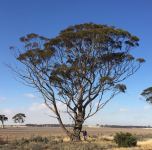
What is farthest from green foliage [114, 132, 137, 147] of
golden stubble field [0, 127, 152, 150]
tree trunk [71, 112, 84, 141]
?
tree trunk [71, 112, 84, 141]

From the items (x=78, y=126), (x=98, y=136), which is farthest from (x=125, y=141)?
(x=98, y=136)

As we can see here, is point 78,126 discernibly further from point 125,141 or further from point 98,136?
point 98,136

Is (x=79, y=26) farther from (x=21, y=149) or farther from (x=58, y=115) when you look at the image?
(x=21, y=149)

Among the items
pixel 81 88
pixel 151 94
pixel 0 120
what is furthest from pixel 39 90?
pixel 0 120

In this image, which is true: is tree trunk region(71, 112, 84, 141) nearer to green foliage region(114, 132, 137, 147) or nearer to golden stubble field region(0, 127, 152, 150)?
golden stubble field region(0, 127, 152, 150)

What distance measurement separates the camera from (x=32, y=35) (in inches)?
1563

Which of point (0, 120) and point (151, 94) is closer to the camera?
point (151, 94)

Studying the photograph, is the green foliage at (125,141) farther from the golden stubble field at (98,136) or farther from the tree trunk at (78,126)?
the tree trunk at (78,126)

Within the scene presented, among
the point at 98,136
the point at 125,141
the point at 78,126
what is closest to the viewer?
the point at 125,141

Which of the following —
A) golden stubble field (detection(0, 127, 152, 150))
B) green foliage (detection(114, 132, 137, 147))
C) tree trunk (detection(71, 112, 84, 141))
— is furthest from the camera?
tree trunk (detection(71, 112, 84, 141))

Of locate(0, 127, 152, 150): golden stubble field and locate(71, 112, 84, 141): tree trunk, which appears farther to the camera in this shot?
locate(71, 112, 84, 141): tree trunk

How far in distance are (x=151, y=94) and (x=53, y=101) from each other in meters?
29.1

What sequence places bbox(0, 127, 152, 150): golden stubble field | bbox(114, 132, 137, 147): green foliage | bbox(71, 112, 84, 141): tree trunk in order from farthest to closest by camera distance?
bbox(71, 112, 84, 141): tree trunk → bbox(0, 127, 152, 150): golden stubble field → bbox(114, 132, 137, 147): green foliage

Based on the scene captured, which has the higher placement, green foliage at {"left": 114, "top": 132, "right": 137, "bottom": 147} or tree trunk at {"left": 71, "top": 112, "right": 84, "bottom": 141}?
tree trunk at {"left": 71, "top": 112, "right": 84, "bottom": 141}
